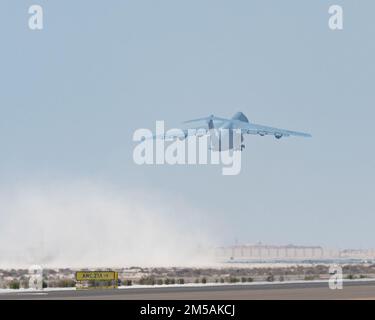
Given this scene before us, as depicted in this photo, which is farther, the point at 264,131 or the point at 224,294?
the point at 264,131

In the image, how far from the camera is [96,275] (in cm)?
10281

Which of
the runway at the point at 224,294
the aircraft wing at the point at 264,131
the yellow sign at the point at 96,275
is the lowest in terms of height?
the runway at the point at 224,294

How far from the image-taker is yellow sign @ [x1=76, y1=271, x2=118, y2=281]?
4023 inches

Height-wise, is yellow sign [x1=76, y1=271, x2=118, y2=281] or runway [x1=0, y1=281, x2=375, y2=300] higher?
yellow sign [x1=76, y1=271, x2=118, y2=281]

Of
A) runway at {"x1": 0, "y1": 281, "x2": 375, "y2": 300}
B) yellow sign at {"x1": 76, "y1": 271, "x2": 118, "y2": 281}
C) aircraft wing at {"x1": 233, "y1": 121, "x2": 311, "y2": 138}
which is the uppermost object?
aircraft wing at {"x1": 233, "y1": 121, "x2": 311, "y2": 138}

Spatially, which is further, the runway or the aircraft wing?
the aircraft wing

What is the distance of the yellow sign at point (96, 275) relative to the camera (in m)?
102

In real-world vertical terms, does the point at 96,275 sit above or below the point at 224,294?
above

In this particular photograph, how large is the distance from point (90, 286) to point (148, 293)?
17092 mm

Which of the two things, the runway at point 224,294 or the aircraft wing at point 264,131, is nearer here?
the runway at point 224,294
